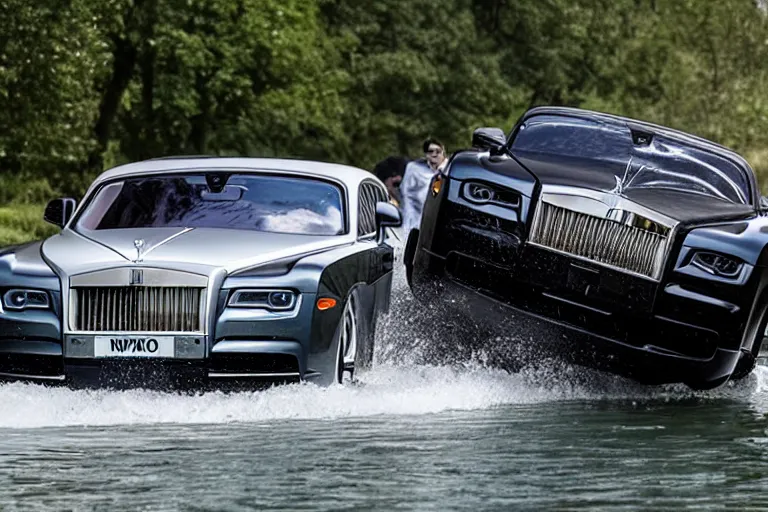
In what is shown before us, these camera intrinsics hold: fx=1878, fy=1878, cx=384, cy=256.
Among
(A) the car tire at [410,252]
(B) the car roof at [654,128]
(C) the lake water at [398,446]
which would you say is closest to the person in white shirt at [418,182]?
(B) the car roof at [654,128]

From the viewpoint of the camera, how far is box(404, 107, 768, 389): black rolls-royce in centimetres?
1094

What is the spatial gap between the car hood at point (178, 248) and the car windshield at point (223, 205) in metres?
0.22

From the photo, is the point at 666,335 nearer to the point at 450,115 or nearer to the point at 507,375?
the point at 507,375

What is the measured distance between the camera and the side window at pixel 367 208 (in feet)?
39.4

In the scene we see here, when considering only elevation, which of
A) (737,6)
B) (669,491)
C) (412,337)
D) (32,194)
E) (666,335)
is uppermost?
(669,491)

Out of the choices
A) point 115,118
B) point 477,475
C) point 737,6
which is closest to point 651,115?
point 737,6

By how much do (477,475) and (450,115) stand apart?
47.2 m

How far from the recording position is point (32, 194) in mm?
51125

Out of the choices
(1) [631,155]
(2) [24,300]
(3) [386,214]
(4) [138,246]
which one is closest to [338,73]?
(1) [631,155]

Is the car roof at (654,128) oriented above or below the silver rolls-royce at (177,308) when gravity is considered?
above

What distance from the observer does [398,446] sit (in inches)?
348

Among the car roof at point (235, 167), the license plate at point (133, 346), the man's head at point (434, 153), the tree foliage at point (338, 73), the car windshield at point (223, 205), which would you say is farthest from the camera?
the tree foliage at point (338, 73)

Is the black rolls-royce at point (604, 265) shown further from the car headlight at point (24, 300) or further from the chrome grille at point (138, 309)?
the car headlight at point (24, 300)

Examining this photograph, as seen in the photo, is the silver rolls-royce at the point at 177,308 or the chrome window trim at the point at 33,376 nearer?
the silver rolls-royce at the point at 177,308
